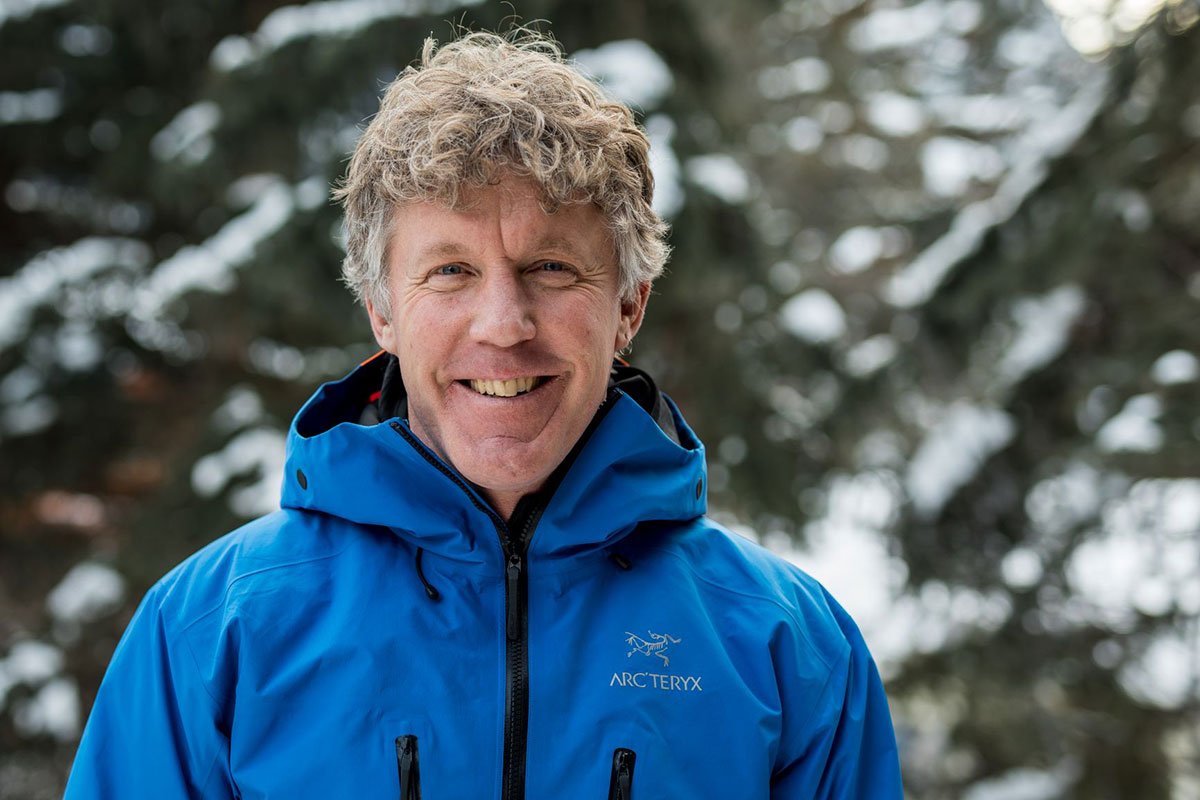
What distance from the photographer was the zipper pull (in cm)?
147

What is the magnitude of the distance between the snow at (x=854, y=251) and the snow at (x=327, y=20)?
12.1ft

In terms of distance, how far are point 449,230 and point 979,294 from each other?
3.78 meters

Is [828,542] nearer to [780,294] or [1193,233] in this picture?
[780,294]

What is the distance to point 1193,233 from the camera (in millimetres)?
5051

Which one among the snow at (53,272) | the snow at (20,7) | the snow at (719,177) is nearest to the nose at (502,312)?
the snow at (719,177)

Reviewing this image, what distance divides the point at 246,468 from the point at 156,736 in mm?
3295

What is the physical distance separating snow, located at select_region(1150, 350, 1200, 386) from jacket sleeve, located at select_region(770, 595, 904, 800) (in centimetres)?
363

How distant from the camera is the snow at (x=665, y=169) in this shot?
3.80m

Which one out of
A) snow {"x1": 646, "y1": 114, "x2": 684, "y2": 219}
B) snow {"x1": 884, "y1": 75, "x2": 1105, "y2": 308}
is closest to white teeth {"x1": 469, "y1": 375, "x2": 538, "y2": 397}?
snow {"x1": 646, "y1": 114, "x2": 684, "y2": 219}

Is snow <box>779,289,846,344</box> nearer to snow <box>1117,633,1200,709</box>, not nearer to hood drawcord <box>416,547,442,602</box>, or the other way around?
snow <box>1117,633,1200,709</box>

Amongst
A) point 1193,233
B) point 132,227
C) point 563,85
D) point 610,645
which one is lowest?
point 610,645

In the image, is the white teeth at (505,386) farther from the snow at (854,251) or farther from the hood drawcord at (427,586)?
the snow at (854,251)

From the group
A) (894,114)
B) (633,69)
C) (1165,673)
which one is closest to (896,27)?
(894,114)

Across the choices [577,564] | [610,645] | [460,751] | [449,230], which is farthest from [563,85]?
[460,751]
